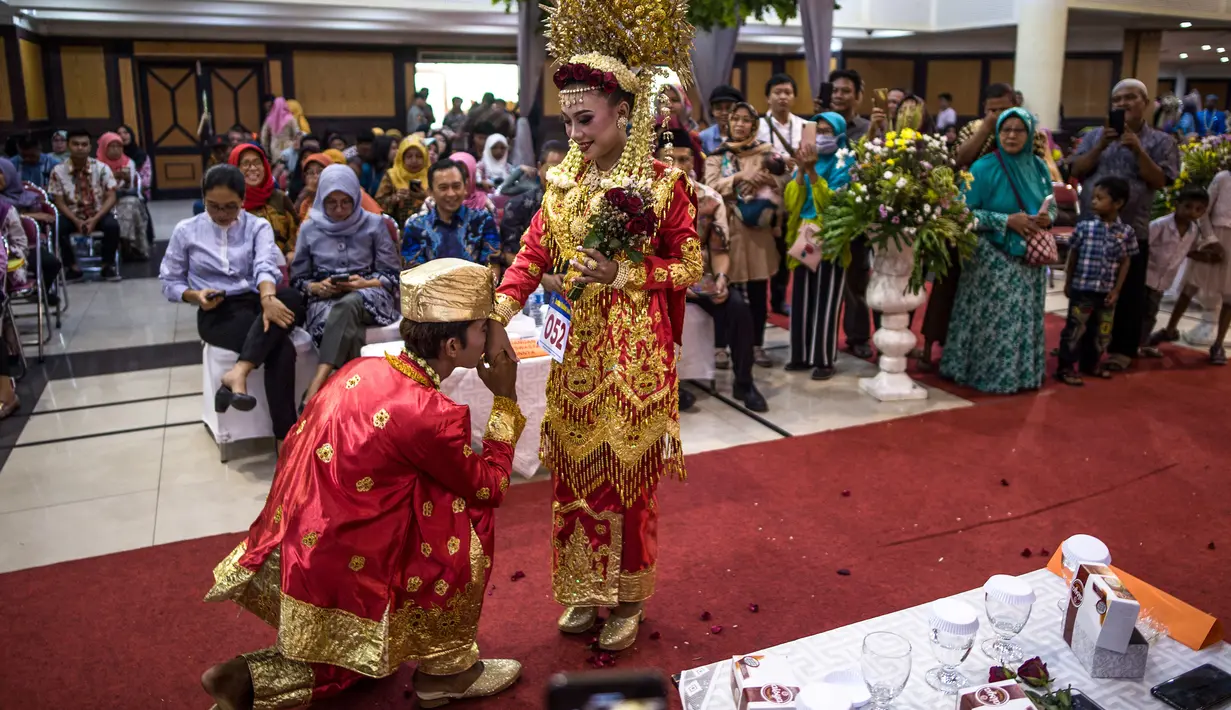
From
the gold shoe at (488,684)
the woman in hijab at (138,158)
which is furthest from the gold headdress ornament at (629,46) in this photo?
the woman in hijab at (138,158)

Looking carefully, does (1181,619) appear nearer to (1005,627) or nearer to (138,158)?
(1005,627)

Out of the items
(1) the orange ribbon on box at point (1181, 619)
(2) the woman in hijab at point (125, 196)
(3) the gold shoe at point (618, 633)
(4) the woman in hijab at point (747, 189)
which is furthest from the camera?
(2) the woman in hijab at point (125, 196)

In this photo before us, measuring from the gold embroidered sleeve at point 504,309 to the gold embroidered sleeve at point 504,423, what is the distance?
0.21 metres

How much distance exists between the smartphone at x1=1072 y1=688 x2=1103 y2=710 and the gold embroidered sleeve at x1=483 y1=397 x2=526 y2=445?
135cm

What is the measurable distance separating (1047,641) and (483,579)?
135 centimetres

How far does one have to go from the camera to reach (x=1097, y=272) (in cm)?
527

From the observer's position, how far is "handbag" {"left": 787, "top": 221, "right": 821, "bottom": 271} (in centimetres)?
532

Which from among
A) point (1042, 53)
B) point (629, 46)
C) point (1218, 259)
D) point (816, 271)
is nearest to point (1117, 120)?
point (1218, 259)

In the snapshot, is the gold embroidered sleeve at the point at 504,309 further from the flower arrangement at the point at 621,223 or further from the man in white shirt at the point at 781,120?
the man in white shirt at the point at 781,120

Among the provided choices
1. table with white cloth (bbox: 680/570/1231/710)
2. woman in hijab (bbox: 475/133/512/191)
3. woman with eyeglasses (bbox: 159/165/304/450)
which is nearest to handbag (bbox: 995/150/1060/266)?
table with white cloth (bbox: 680/570/1231/710)

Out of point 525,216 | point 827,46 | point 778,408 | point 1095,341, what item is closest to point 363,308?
point 525,216

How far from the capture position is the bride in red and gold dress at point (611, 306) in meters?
2.50

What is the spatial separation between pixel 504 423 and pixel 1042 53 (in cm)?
1204

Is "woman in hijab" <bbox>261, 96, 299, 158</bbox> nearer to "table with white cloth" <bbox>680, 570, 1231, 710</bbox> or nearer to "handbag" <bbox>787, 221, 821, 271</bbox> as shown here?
"handbag" <bbox>787, 221, 821, 271</bbox>
